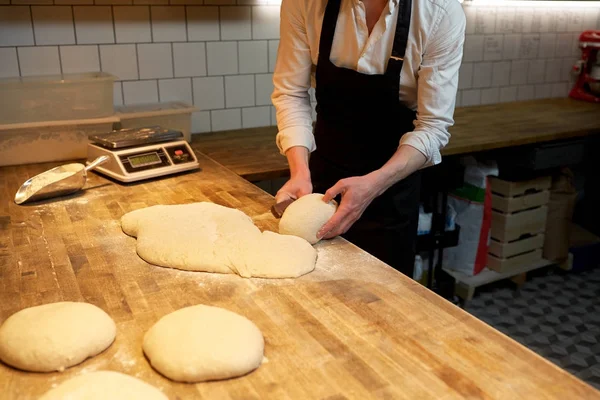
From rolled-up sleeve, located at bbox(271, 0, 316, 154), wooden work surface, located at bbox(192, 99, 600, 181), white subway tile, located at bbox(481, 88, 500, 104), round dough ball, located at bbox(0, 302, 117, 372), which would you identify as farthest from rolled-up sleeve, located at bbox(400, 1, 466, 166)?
white subway tile, located at bbox(481, 88, 500, 104)

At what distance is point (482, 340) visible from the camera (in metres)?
0.87

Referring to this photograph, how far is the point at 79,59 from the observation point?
2086 millimetres

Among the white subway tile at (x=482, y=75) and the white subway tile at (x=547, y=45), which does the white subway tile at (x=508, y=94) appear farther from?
the white subway tile at (x=547, y=45)

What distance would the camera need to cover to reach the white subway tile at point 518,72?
10.2 feet

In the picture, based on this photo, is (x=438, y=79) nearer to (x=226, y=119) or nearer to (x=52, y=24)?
(x=226, y=119)

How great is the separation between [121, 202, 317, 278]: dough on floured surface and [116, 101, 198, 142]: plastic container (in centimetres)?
79

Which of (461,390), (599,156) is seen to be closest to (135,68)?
(461,390)

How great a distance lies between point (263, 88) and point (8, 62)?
38.9 inches

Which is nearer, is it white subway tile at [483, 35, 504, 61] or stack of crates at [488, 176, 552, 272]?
stack of crates at [488, 176, 552, 272]

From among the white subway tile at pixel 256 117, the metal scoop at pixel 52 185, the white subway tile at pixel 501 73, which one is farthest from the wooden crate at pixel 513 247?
the metal scoop at pixel 52 185

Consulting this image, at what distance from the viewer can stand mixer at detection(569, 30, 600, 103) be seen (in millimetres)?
3121

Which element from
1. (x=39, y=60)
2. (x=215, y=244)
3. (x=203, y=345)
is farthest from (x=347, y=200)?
(x=39, y=60)

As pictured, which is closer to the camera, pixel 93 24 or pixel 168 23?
pixel 93 24

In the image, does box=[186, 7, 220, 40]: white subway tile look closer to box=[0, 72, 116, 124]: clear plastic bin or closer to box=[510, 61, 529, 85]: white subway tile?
box=[0, 72, 116, 124]: clear plastic bin
